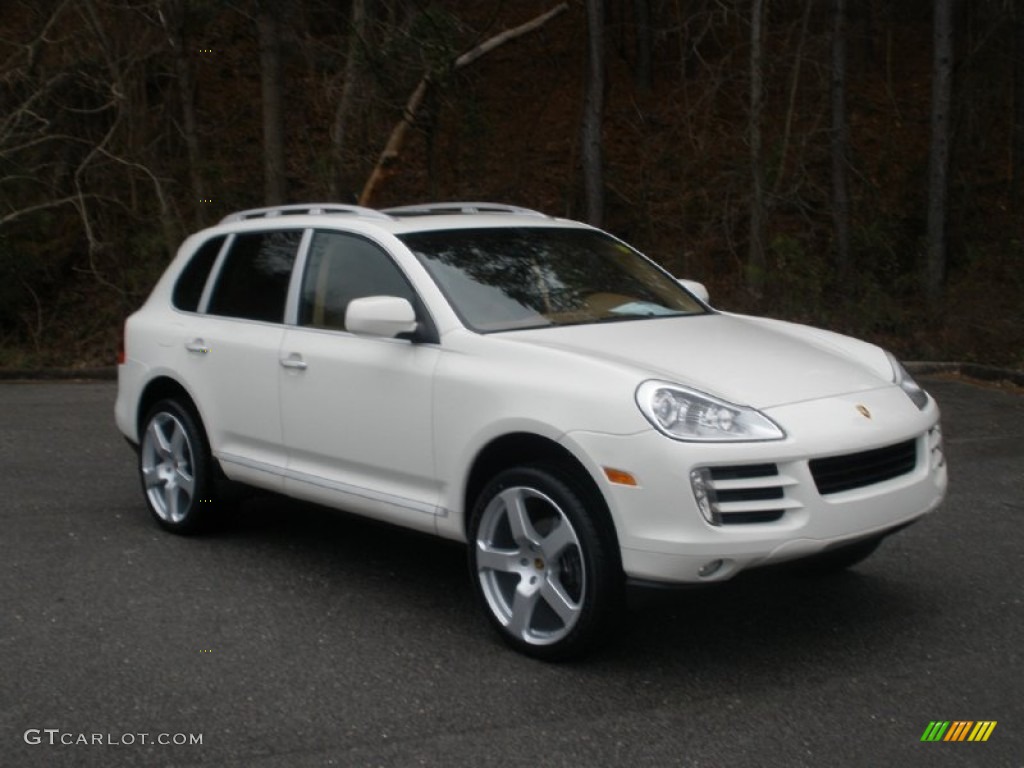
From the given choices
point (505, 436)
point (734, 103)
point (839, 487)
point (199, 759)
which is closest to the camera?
point (199, 759)

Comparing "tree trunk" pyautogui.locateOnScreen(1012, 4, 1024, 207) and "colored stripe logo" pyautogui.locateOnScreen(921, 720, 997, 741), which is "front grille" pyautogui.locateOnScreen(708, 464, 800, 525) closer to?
"colored stripe logo" pyautogui.locateOnScreen(921, 720, 997, 741)

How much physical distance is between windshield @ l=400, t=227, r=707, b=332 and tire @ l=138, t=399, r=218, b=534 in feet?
5.92

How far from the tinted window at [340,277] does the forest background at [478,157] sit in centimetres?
973

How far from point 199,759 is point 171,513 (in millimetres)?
3204

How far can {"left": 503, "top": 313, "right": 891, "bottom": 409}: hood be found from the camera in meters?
5.05

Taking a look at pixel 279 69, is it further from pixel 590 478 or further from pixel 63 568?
pixel 590 478

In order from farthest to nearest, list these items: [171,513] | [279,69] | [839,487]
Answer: [279,69] → [171,513] → [839,487]

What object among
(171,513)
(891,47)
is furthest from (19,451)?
(891,47)

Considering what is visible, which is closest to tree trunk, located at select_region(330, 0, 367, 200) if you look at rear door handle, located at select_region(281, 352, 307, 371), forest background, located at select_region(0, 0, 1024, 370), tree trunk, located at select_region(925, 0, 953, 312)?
forest background, located at select_region(0, 0, 1024, 370)

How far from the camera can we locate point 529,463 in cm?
519

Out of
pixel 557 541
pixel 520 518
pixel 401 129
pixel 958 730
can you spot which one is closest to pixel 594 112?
pixel 401 129

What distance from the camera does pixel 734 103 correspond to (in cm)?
2420

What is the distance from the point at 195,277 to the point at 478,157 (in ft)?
44.2

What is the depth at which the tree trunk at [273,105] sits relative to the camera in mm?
16797
